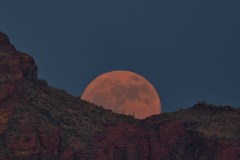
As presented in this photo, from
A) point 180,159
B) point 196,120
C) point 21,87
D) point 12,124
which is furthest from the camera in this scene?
point 196,120

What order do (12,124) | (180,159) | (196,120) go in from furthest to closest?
(196,120) → (180,159) → (12,124)

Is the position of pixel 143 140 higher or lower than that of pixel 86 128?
higher

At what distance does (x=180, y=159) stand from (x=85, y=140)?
551 inches

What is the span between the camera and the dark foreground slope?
254ft

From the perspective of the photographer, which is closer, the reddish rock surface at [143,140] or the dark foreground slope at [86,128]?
the dark foreground slope at [86,128]

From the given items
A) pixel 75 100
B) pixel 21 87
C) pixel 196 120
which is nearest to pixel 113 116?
pixel 75 100

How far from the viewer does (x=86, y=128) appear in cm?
9256

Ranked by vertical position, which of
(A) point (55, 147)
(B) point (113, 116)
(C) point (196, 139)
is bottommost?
(A) point (55, 147)

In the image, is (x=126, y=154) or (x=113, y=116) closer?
(x=126, y=154)

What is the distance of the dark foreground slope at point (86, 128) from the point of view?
254ft

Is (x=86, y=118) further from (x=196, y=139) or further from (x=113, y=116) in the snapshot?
(x=196, y=139)

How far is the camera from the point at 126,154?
93.8 m

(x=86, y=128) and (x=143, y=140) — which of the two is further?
(x=143, y=140)

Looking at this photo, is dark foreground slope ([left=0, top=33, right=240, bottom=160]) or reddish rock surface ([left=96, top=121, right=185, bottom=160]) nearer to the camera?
dark foreground slope ([left=0, top=33, right=240, bottom=160])
